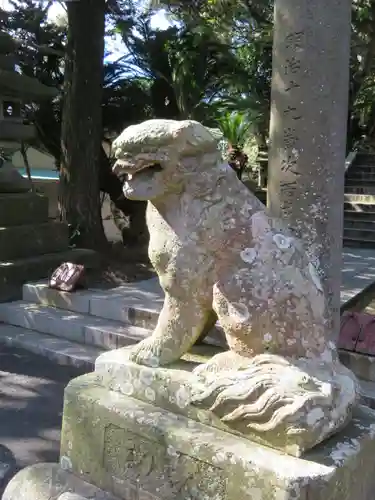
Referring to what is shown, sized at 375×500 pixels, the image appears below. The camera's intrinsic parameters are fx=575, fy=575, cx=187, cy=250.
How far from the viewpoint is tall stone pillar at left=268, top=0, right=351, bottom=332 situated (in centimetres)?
315

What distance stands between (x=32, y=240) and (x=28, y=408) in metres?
2.69

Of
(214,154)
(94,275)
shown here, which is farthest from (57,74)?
(214,154)

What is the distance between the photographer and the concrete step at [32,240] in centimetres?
572

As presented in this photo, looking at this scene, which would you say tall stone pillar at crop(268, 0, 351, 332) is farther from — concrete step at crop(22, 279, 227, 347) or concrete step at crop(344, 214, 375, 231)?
concrete step at crop(344, 214, 375, 231)

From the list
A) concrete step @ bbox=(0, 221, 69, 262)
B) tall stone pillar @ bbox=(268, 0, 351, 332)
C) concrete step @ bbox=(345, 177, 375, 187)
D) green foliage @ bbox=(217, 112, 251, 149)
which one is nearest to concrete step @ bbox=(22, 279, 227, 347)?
concrete step @ bbox=(0, 221, 69, 262)

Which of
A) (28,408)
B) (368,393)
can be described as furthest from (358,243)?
(28,408)

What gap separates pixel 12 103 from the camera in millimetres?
6148

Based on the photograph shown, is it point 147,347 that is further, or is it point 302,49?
point 302,49

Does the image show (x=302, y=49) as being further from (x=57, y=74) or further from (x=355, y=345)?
(x=57, y=74)

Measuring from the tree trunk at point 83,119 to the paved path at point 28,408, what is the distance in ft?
8.60

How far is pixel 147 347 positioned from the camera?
200cm

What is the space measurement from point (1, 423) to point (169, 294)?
197cm

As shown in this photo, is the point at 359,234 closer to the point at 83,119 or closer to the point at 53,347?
the point at 83,119

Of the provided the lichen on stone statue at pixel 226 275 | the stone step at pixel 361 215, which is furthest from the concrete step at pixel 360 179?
the lichen on stone statue at pixel 226 275
